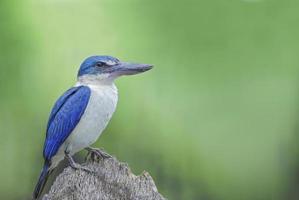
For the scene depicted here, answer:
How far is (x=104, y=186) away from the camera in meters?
1.73

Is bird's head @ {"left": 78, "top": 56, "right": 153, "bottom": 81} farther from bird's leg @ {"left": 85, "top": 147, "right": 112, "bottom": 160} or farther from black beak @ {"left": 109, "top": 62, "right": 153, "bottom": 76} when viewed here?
bird's leg @ {"left": 85, "top": 147, "right": 112, "bottom": 160}

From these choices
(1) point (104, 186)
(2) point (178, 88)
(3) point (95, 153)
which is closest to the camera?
(1) point (104, 186)

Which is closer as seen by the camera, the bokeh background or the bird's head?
the bird's head

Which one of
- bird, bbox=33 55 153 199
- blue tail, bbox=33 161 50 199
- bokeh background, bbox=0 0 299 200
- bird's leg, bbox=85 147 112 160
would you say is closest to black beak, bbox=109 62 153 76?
bird, bbox=33 55 153 199

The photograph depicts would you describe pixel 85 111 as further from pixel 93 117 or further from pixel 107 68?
pixel 107 68

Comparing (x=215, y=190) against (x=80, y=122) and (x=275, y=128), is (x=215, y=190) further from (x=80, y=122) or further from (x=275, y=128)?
(x=80, y=122)

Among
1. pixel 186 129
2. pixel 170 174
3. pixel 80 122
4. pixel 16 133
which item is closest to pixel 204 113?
pixel 186 129

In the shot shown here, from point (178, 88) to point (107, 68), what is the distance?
1.28 meters

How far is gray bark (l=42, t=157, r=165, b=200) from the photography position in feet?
5.58

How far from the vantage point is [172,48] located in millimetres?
3125

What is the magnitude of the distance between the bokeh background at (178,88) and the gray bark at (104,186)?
1319 mm

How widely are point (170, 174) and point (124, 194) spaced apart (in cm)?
141

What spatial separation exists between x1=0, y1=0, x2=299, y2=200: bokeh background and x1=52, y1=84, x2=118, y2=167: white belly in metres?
1.22

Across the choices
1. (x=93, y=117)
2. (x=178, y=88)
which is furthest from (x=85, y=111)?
(x=178, y=88)
